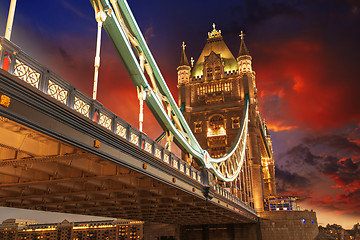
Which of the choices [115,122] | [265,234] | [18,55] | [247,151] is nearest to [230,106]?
[247,151]

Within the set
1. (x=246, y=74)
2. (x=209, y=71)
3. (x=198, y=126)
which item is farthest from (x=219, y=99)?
(x=209, y=71)

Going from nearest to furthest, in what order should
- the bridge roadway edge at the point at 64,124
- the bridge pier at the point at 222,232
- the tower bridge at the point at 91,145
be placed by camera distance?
the bridge roadway edge at the point at 64,124 < the tower bridge at the point at 91,145 < the bridge pier at the point at 222,232

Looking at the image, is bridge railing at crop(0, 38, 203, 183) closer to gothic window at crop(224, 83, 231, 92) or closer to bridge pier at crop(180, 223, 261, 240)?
bridge pier at crop(180, 223, 261, 240)

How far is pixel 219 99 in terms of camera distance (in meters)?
70.9

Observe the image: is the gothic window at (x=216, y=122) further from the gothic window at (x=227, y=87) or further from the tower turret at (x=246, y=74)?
the tower turret at (x=246, y=74)

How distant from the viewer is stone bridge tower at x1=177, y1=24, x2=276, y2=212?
66.2m

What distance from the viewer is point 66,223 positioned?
564 ft

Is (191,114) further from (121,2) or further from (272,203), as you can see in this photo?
(121,2)

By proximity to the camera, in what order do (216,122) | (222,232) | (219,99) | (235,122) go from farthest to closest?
(219,99) < (216,122) < (235,122) < (222,232)

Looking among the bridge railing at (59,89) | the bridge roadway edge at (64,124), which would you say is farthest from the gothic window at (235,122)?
the bridge railing at (59,89)

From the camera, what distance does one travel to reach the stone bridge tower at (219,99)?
217 ft

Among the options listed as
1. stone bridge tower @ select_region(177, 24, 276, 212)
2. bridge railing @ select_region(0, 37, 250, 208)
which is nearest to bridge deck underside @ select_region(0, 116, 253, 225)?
bridge railing @ select_region(0, 37, 250, 208)

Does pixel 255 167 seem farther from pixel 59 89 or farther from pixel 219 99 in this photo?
pixel 59 89

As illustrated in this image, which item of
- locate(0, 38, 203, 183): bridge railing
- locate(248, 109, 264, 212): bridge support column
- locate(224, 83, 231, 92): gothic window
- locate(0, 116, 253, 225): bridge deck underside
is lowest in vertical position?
locate(0, 116, 253, 225): bridge deck underside
